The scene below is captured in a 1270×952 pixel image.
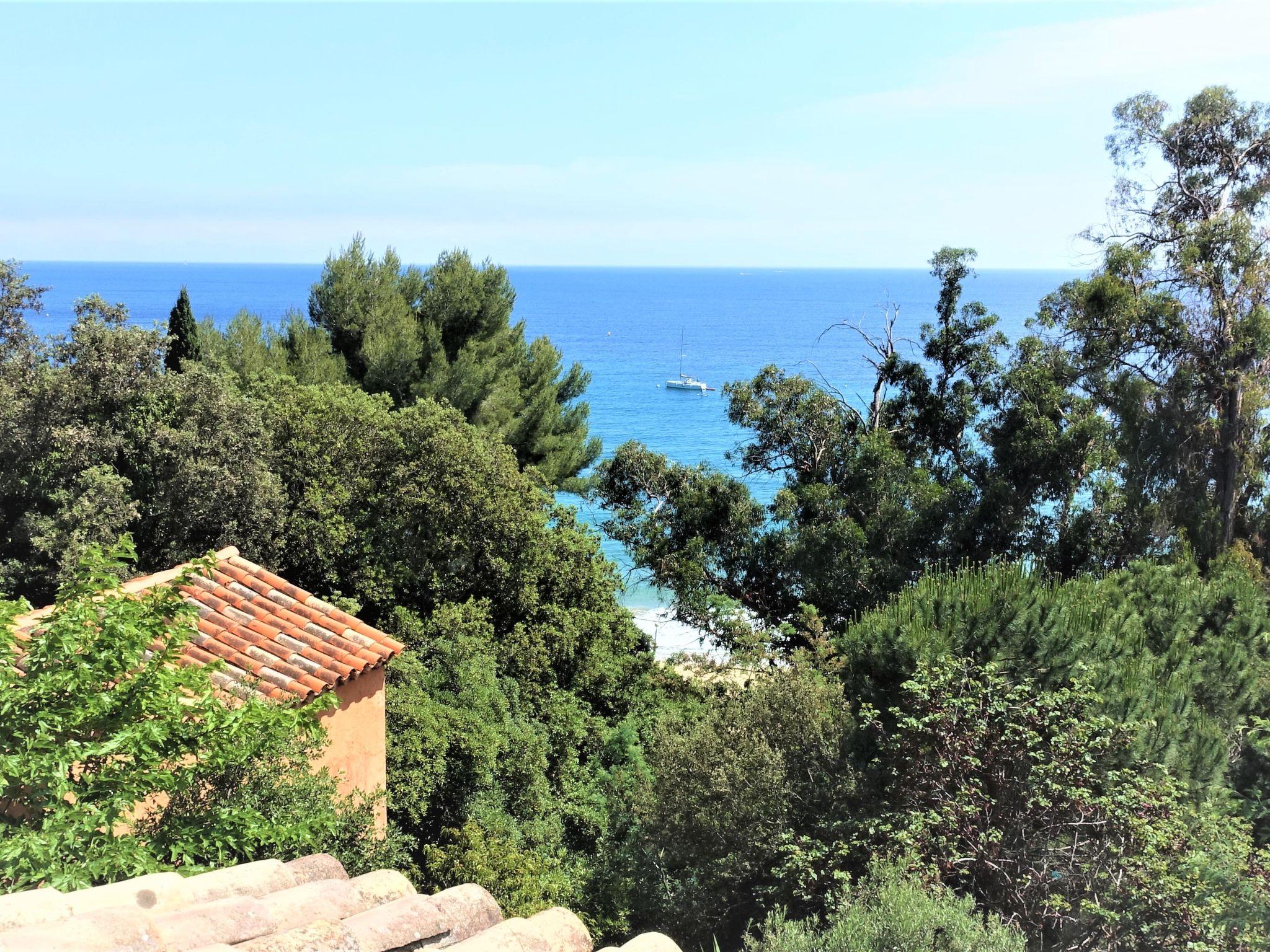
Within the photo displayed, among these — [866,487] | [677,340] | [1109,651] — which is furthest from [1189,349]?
[677,340]

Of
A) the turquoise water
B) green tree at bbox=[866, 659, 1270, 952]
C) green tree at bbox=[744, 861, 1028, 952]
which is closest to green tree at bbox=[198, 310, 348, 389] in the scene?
→ the turquoise water

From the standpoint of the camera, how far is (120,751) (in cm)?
482

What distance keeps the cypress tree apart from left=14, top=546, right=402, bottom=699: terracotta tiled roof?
10.3 metres

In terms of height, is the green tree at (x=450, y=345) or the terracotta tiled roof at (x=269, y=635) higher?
the green tree at (x=450, y=345)

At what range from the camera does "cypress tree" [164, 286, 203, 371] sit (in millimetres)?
18678

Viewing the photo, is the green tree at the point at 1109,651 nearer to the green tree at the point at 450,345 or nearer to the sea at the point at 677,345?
the sea at the point at 677,345

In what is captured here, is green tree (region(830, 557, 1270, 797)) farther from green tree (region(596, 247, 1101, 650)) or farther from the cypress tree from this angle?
the cypress tree

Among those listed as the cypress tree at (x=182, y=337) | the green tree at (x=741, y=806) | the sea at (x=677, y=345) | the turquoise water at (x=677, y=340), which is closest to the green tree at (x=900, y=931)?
the green tree at (x=741, y=806)

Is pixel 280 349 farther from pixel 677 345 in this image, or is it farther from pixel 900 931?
pixel 677 345

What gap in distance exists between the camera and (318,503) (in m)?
13.6

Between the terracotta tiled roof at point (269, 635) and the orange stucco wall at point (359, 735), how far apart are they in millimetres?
219

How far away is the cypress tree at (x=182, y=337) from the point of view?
61.3 feet

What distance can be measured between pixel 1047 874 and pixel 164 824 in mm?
5959

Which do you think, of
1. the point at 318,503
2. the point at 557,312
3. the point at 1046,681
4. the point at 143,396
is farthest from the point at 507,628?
the point at 557,312
